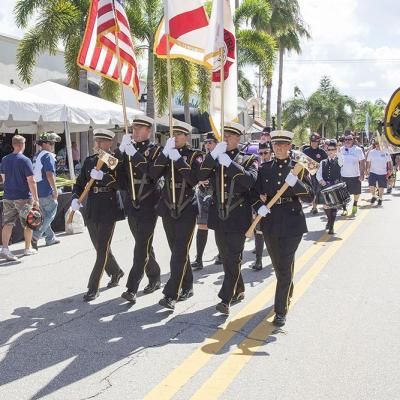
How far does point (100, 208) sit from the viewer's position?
6.00 m

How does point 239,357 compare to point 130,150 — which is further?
point 130,150

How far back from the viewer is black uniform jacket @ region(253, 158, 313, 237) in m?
5.12

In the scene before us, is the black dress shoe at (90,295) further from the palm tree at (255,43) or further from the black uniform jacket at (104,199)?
the palm tree at (255,43)

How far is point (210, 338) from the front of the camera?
476 centimetres

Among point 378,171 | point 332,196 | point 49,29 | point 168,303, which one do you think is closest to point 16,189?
point 168,303

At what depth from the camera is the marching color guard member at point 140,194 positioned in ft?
18.8

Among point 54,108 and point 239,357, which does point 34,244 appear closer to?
point 54,108

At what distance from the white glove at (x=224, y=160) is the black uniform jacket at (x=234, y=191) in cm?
11

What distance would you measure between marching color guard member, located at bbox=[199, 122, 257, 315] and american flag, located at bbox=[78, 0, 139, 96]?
6.36 feet

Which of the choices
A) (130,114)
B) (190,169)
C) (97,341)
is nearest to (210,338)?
(97,341)

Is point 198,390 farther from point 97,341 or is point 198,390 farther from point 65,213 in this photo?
Result: point 65,213

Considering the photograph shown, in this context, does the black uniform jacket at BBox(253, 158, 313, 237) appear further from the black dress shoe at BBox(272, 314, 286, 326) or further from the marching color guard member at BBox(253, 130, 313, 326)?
the black dress shoe at BBox(272, 314, 286, 326)

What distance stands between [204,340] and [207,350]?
0.23 m

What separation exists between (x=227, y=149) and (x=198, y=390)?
8.24 ft
